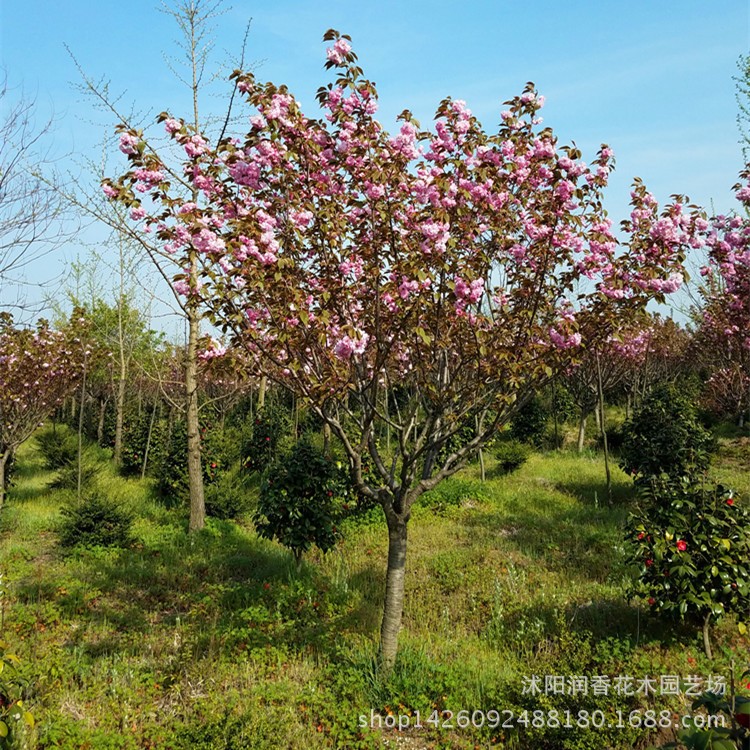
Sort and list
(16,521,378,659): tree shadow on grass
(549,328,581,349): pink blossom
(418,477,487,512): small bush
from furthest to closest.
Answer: (418,477,487,512): small bush
(16,521,378,659): tree shadow on grass
(549,328,581,349): pink blossom

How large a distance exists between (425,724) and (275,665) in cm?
153

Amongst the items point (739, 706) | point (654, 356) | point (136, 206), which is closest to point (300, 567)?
point (136, 206)

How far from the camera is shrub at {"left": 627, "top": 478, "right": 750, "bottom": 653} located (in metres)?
4.98

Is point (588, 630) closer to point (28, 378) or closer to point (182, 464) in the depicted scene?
point (182, 464)

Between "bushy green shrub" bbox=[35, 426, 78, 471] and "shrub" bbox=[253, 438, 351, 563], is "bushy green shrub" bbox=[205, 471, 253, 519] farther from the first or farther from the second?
"bushy green shrub" bbox=[35, 426, 78, 471]

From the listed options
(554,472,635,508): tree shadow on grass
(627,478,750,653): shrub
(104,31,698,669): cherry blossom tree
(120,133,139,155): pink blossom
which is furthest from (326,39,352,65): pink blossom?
(554,472,635,508): tree shadow on grass

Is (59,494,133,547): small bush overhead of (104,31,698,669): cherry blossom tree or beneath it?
beneath

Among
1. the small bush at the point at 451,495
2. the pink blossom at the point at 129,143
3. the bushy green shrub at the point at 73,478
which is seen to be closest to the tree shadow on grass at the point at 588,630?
the small bush at the point at 451,495

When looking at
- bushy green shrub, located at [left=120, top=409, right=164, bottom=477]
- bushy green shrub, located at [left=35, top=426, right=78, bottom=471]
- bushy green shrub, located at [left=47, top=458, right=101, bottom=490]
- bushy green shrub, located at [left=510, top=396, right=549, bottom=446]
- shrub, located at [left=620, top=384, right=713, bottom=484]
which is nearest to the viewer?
shrub, located at [left=620, top=384, right=713, bottom=484]

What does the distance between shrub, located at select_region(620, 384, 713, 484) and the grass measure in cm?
108

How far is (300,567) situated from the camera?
24.6 feet

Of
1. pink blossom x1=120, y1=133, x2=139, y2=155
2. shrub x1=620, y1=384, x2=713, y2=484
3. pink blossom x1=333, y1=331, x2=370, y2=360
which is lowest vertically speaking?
shrub x1=620, y1=384, x2=713, y2=484

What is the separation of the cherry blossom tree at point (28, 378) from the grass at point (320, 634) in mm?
1887

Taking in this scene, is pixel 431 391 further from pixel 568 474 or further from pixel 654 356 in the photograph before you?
pixel 654 356
